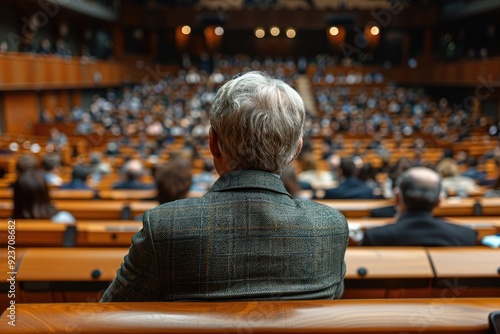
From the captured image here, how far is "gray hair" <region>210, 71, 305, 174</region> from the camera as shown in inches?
51.7

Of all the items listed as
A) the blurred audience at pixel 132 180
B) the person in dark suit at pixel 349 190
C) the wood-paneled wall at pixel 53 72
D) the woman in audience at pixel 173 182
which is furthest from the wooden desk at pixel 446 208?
the wood-paneled wall at pixel 53 72

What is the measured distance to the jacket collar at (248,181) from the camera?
1.32 m

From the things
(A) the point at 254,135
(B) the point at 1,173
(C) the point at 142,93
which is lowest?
(B) the point at 1,173

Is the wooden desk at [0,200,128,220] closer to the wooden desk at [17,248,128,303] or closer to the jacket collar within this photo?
the wooden desk at [17,248,128,303]

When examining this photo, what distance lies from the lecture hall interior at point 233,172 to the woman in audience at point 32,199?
0.4 inches

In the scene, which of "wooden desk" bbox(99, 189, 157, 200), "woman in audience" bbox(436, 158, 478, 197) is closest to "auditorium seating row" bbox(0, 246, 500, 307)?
"wooden desk" bbox(99, 189, 157, 200)

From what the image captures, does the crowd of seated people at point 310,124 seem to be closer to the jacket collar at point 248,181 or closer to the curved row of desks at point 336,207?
the curved row of desks at point 336,207

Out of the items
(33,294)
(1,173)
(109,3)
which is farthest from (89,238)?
(109,3)

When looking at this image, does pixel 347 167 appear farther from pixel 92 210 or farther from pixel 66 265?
pixel 66 265

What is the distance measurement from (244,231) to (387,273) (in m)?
1.10

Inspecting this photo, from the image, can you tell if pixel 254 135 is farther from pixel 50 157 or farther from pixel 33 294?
pixel 50 157

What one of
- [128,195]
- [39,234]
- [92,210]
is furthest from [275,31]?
[39,234]

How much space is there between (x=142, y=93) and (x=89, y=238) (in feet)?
64.5

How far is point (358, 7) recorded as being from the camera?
83.7 feet
